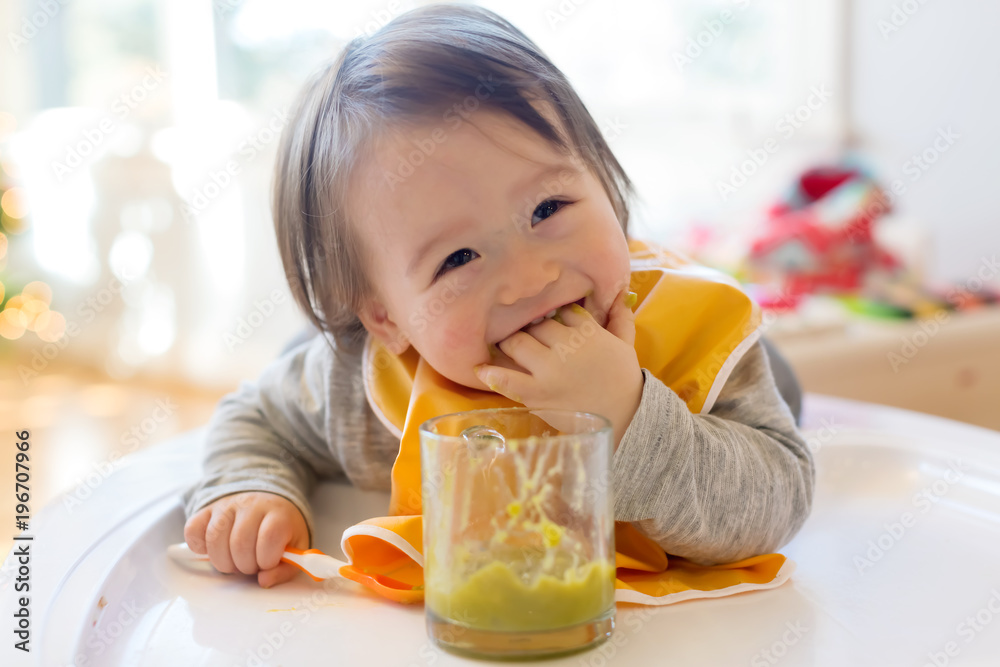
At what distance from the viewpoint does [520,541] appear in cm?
50

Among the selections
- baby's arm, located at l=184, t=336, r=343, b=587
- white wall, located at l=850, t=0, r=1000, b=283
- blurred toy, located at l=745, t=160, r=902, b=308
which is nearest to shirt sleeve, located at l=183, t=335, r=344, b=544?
baby's arm, located at l=184, t=336, r=343, b=587

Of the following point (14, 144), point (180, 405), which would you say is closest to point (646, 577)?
point (180, 405)

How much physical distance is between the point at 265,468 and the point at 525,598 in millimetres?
392

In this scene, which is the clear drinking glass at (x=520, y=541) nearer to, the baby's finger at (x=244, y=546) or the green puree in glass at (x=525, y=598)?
the green puree in glass at (x=525, y=598)

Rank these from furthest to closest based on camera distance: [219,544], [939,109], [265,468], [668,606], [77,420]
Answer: [939,109] → [77,420] → [265,468] → [219,544] → [668,606]

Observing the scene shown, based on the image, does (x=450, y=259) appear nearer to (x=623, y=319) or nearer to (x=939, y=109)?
(x=623, y=319)

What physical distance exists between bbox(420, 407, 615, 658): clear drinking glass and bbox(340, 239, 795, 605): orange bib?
96 mm

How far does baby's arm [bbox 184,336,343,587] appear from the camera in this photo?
2.28ft

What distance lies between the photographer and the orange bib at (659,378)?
634 mm

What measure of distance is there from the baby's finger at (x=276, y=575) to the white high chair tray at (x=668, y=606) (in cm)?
1

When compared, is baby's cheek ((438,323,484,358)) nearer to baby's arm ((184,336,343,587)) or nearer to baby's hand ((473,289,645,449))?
baby's hand ((473,289,645,449))

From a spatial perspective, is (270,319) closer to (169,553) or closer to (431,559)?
(169,553)

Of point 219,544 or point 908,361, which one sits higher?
point 219,544

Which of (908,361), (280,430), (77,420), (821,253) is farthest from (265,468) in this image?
(77,420)
